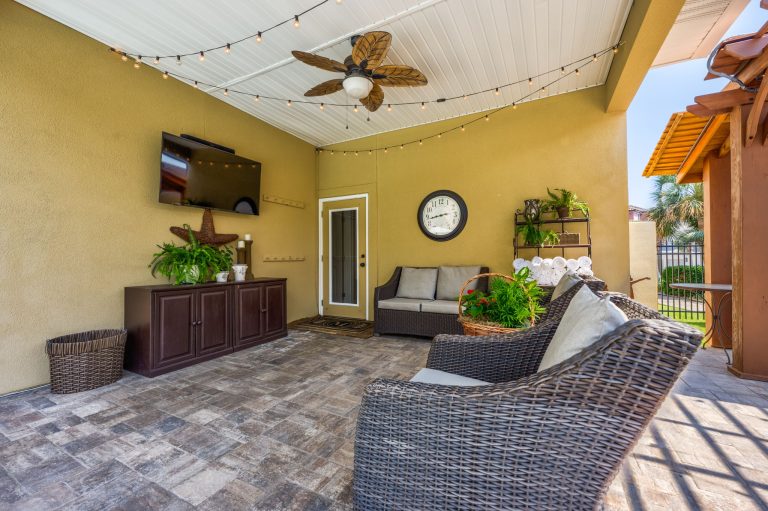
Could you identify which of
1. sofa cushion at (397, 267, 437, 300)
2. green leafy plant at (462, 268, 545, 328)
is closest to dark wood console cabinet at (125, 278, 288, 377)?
sofa cushion at (397, 267, 437, 300)

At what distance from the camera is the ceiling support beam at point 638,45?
2258 mm

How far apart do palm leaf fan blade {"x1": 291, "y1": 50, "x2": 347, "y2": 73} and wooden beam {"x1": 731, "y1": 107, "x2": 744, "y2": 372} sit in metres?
3.54

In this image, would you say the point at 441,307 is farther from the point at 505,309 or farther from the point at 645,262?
the point at 645,262

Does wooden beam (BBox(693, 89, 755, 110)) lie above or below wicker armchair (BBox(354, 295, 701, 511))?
above

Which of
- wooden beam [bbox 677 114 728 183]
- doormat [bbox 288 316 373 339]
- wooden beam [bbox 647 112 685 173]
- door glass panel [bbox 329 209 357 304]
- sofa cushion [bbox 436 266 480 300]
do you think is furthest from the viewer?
door glass panel [bbox 329 209 357 304]

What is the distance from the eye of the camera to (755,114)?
98.7 inches

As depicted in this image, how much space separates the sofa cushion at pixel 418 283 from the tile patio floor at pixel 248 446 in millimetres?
1793

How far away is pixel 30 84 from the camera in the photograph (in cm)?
268

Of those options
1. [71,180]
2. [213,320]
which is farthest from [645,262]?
[71,180]

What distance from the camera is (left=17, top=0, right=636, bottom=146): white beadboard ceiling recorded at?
104 inches

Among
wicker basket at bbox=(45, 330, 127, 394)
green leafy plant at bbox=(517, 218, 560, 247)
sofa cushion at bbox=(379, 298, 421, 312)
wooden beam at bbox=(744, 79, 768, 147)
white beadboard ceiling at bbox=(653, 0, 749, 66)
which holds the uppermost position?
white beadboard ceiling at bbox=(653, 0, 749, 66)

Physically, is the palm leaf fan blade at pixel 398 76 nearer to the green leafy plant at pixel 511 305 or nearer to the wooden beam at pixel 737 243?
the green leafy plant at pixel 511 305

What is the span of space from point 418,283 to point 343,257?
170 cm

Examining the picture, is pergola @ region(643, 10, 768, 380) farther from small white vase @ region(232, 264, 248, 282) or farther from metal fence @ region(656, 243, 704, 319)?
small white vase @ region(232, 264, 248, 282)
